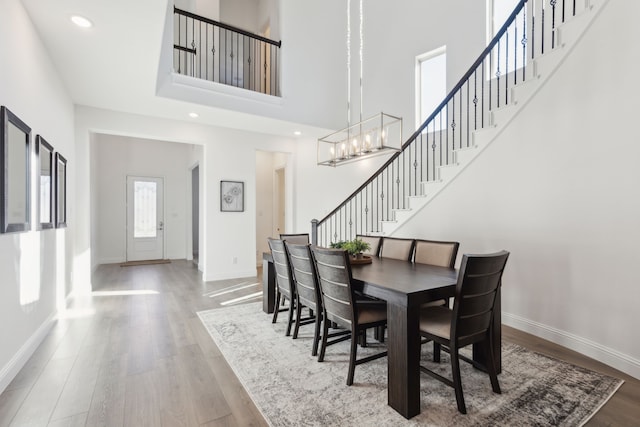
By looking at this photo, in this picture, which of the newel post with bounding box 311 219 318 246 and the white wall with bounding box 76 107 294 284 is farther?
the newel post with bounding box 311 219 318 246

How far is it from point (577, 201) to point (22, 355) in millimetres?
4742

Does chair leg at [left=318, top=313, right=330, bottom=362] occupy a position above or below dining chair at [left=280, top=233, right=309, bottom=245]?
below

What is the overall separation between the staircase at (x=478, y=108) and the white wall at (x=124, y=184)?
4.59 metres

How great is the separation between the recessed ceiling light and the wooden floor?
2.83 meters

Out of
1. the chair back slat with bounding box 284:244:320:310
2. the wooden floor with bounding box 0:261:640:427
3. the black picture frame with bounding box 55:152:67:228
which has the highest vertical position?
the black picture frame with bounding box 55:152:67:228

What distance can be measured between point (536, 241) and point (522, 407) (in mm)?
1612

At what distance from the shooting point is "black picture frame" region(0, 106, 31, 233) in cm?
212

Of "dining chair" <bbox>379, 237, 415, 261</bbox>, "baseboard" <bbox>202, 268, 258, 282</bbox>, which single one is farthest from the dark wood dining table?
"baseboard" <bbox>202, 268, 258, 282</bbox>

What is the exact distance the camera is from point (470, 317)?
193 centimetres

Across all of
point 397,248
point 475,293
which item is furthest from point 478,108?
point 475,293

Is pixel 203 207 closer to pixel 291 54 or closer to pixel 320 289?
→ pixel 291 54

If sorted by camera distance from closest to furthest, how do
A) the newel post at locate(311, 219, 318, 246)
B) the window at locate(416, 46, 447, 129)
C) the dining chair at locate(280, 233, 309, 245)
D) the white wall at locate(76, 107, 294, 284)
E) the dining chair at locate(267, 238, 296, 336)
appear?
1. the dining chair at locate(267, 238, 296, 336)
2. the dining chair at locate(280, 233, 309, 245)
3. the window at locate(416, 46, 447, 129)
4. the white wall at locate(76, 107, 294, 284)
5. the newel post at locate(311, 219, 318, 246)

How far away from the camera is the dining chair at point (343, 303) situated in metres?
2.17

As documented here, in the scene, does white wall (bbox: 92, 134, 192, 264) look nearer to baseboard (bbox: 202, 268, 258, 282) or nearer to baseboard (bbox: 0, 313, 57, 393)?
baseboard (bbox: 202, 268, 258, 282)
